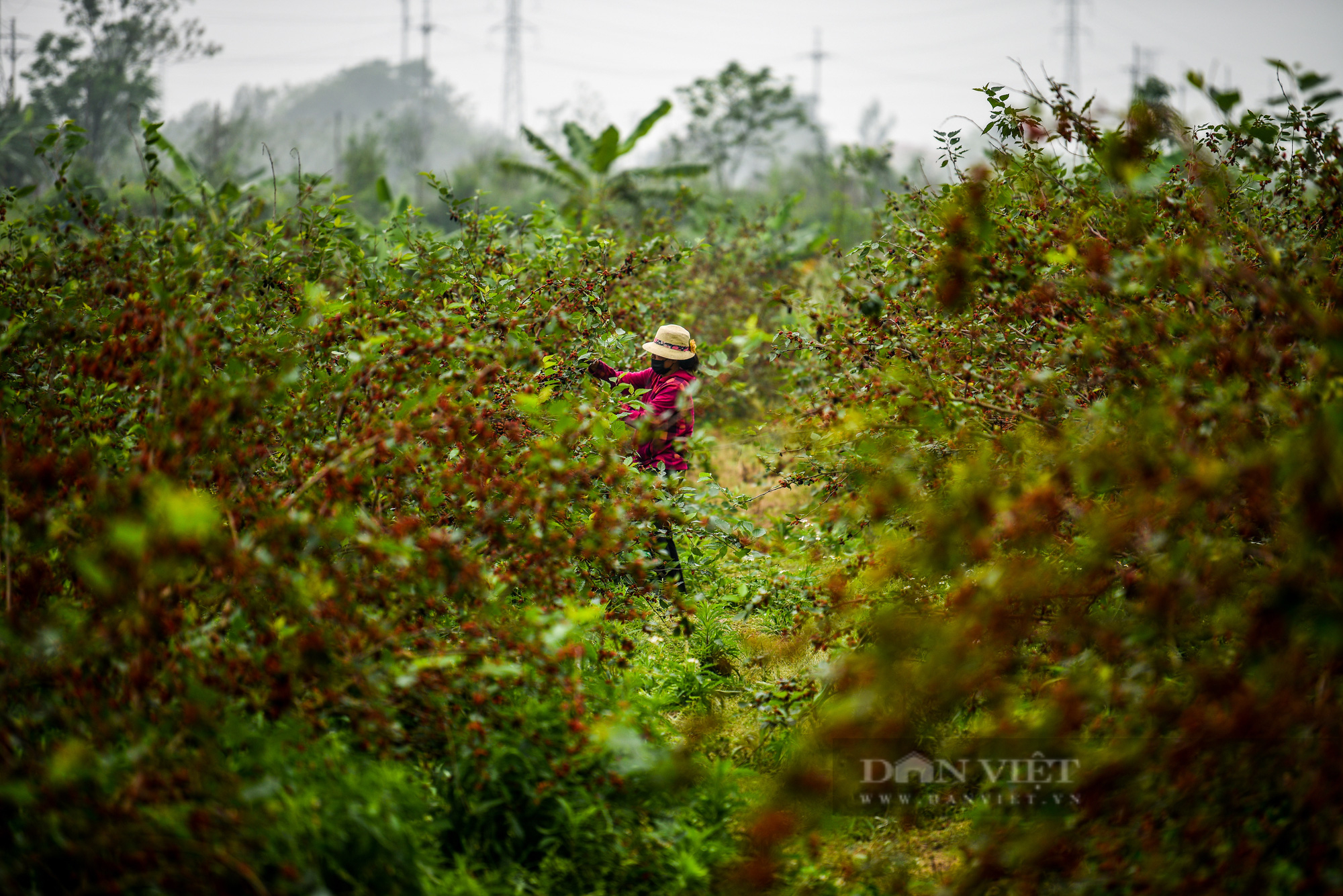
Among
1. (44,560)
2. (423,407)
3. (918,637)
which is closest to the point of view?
(918,637)

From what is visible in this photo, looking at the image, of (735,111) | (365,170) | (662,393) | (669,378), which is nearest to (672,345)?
(669,378)

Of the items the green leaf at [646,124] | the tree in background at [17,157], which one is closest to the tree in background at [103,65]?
the tree in background at [17,157]

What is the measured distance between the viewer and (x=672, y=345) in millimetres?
5723

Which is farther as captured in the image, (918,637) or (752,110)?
(752,110)

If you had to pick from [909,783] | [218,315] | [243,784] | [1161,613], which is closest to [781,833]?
[909,783]

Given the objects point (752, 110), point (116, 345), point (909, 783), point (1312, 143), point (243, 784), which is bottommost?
point (909, 783)

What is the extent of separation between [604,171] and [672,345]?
8.86 meters

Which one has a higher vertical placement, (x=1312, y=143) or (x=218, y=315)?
(x=1312, y=143)

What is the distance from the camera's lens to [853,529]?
12.7 ft

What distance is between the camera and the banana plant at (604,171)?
1337cm

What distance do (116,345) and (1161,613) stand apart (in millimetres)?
3474

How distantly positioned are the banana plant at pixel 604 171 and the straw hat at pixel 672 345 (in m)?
4.71

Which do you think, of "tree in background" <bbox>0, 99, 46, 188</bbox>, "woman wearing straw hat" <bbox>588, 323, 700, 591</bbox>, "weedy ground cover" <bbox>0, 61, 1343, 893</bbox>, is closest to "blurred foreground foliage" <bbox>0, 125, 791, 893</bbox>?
"weedy ground cover" <bbox>0, 61, 1343, 893</bbox>

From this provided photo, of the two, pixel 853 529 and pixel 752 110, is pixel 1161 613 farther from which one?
pixel 752 110
